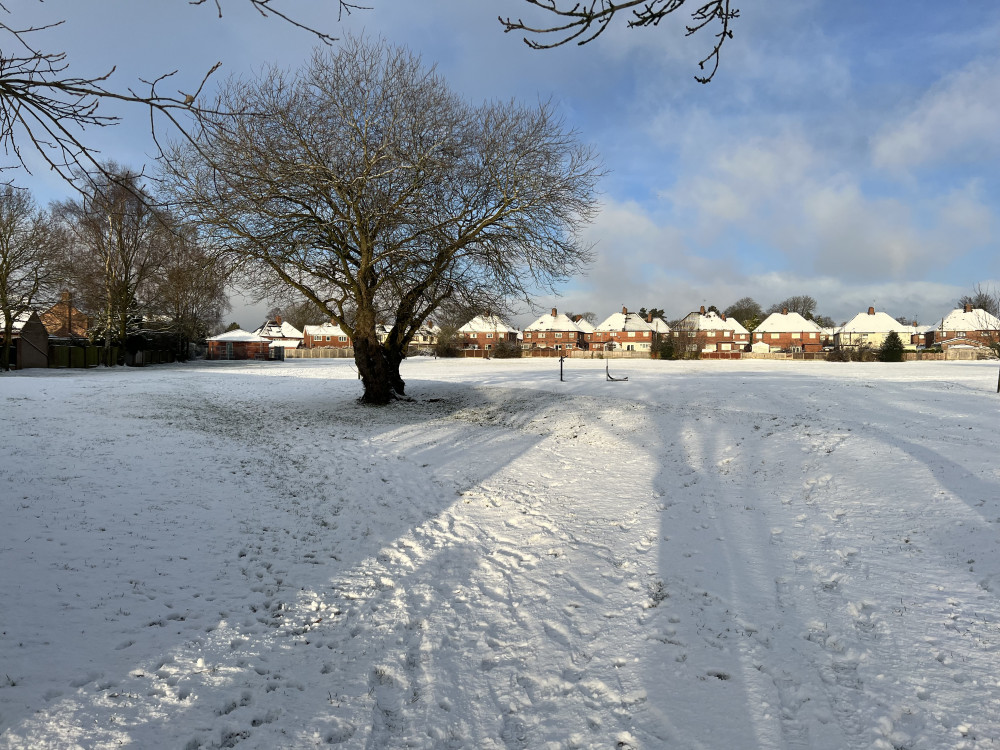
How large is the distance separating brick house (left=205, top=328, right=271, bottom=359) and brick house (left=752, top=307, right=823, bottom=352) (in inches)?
2915

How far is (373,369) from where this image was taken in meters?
17.3

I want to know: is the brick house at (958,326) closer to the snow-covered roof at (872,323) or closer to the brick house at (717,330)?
the snow-covered roof at (872,323)

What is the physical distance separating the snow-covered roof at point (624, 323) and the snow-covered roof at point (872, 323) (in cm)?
3206

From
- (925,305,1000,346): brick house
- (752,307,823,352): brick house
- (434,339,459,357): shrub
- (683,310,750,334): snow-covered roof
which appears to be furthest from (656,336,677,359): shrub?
(925,305,1000,346): brick house

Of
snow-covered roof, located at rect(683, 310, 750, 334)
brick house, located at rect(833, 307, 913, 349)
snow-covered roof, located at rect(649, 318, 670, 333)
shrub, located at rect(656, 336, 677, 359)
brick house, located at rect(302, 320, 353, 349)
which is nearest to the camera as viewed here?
shrub, located at rect(656, 336, 677, 359)

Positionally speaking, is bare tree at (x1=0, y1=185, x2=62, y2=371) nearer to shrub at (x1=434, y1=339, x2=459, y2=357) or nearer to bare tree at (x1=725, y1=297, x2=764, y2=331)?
shrub at (x1=434, y1=339, x2=459, y2=357)

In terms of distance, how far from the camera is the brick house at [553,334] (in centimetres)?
9006

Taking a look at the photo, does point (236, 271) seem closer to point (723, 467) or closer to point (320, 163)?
point (320, 163)

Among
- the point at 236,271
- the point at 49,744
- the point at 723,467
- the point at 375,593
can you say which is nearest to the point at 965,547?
the point at 723,467

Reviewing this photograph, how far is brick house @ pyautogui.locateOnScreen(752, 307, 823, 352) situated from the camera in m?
82.9

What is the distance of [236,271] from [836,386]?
799 inches

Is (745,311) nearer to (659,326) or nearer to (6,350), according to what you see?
(659,326)

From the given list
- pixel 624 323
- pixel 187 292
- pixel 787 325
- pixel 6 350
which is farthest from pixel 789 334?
pixel 6 350

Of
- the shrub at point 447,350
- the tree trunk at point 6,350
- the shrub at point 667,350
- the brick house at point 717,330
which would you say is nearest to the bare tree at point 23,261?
the tree trunk at point 6,350
